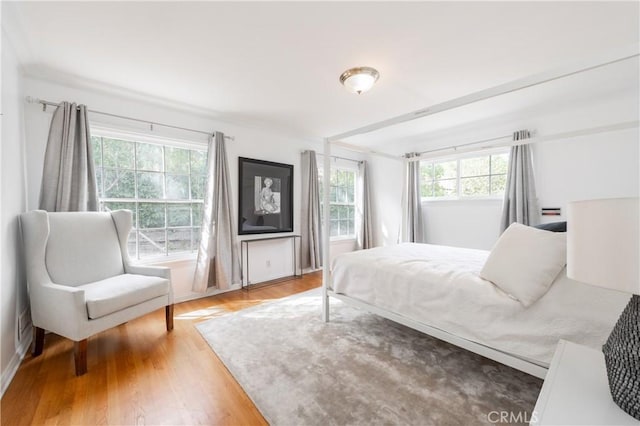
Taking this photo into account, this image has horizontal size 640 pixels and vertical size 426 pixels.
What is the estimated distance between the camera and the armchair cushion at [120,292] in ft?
5.99

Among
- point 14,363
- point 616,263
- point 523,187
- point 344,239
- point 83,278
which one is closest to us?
point 616,263

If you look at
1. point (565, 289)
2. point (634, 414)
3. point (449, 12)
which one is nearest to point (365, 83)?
point (449, 12)

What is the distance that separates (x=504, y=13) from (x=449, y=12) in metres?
0.35

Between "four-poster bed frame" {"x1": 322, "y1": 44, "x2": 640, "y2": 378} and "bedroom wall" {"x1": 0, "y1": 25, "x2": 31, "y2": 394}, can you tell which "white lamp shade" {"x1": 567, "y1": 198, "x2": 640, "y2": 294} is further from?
"bedroom wall" {"x1": 0, "y1": 25, "x2": 31, "y2": 394}

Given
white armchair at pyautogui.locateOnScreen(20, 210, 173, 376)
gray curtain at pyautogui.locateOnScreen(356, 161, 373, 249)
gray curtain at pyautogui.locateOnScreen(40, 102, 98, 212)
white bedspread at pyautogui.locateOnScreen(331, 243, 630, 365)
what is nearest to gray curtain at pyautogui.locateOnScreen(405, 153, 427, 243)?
gray curtain at pyautogui.locateOnScreen(356, 161, 373, 249)

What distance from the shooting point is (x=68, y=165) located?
7.79 ft

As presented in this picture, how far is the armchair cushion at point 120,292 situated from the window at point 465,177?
13.3 ft

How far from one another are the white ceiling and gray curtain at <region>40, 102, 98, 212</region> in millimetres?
379

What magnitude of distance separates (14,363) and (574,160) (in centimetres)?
555

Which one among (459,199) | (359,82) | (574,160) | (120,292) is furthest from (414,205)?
(120,292)

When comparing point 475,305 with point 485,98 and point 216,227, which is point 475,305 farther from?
point 216,227

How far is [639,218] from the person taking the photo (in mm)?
643

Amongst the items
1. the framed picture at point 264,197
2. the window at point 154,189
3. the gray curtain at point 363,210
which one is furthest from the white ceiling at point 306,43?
the gray curtain at point 363,210

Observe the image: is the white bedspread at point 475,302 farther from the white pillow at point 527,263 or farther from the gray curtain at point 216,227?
the gray curtain at point 216,227
